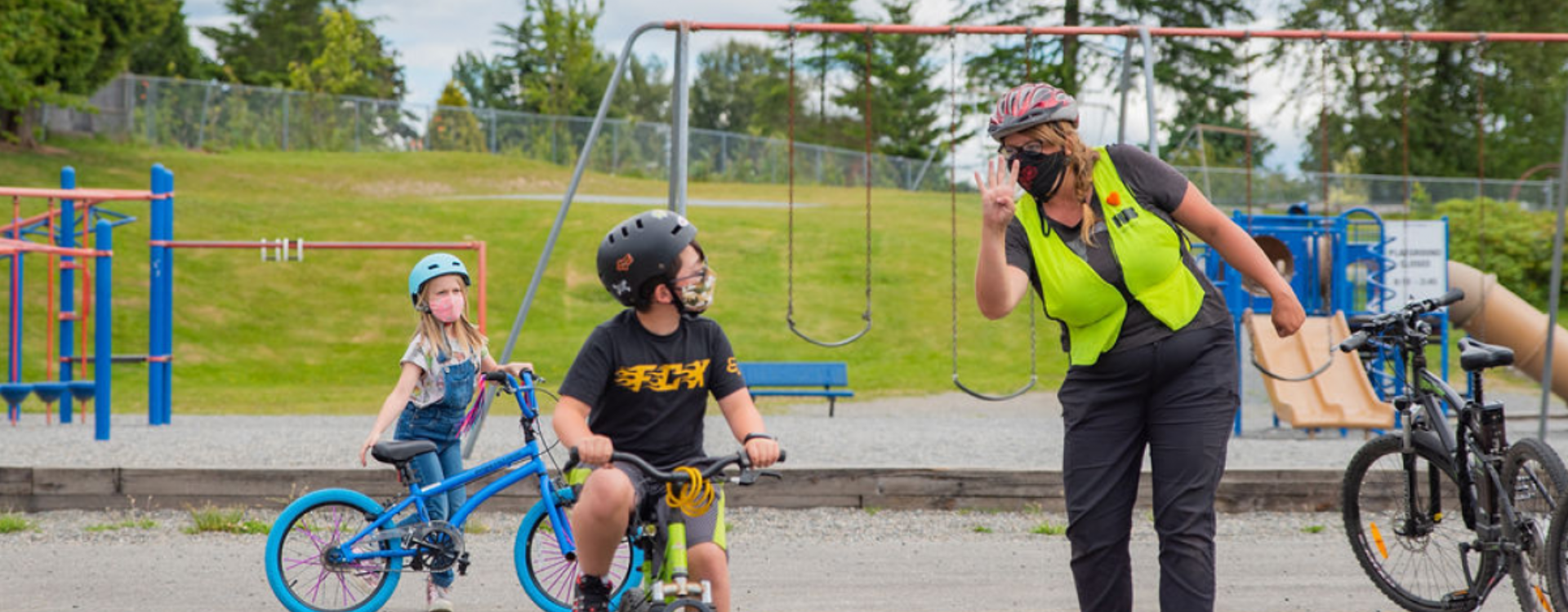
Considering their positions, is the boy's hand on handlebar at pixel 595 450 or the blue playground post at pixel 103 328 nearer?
the boy's hand on handlebar at pixel 595 450

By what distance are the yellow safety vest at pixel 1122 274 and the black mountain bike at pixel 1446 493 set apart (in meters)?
1.63

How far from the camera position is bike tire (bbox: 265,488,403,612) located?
5.99 meters

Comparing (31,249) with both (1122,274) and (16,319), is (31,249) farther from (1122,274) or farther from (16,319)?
(1122,274)

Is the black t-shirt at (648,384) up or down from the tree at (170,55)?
down

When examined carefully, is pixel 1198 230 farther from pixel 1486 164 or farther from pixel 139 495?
pixel 1486 164

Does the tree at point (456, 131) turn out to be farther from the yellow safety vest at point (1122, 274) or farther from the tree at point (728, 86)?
the yellow safety vest at point (1122, 274)

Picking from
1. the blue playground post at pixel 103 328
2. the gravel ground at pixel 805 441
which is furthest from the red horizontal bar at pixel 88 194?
the gravel ground at pixel 805 441

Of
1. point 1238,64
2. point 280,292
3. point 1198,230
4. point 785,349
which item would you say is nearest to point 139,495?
point 1198,230

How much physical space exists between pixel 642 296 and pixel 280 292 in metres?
24.6

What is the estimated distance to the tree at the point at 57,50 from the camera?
33.3 metres

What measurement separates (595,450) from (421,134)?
44.2m

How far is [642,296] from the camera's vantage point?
409 cm

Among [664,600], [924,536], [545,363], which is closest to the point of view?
[664,600]

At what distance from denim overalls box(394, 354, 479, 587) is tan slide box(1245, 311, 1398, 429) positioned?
8.31m
